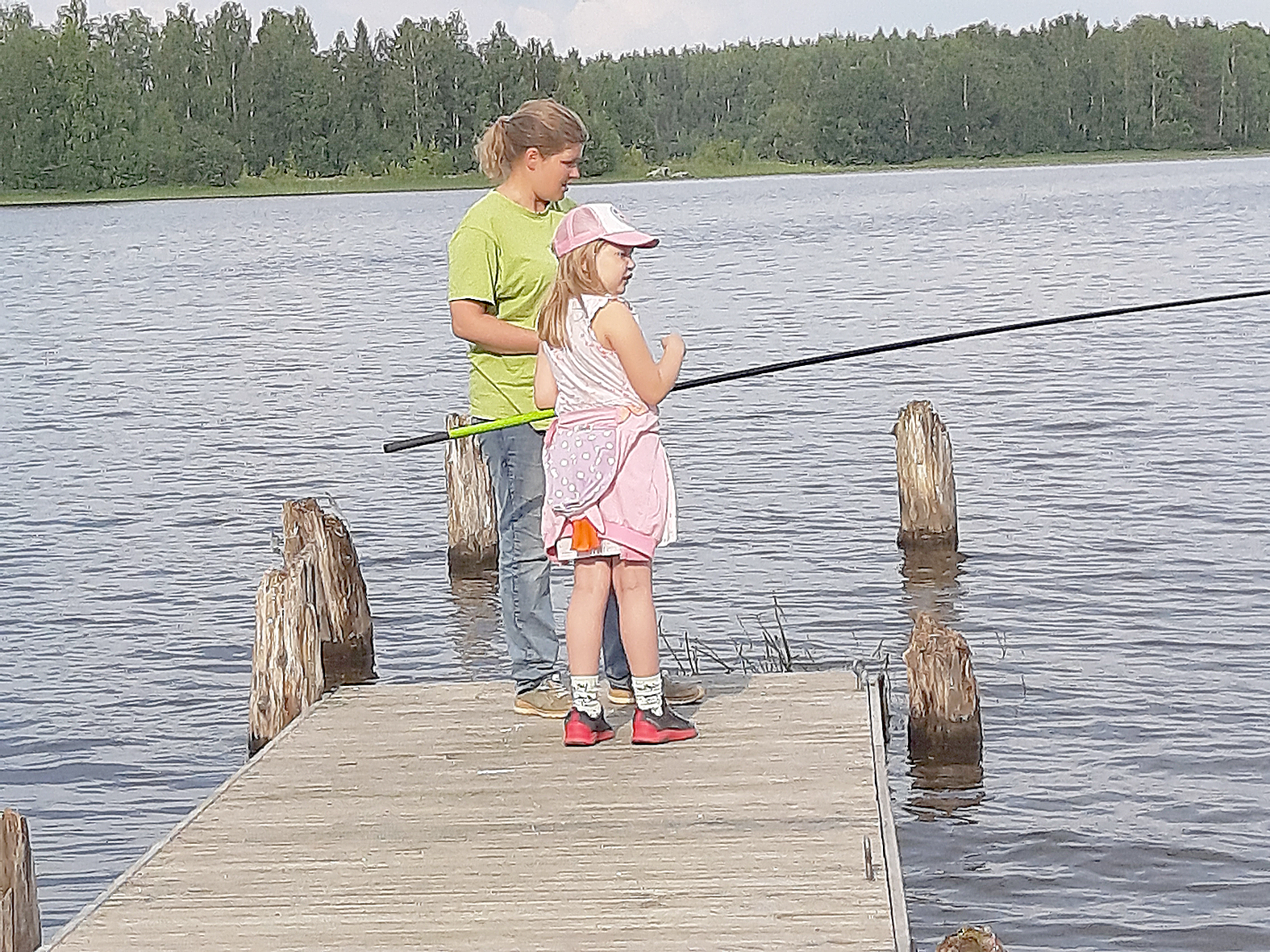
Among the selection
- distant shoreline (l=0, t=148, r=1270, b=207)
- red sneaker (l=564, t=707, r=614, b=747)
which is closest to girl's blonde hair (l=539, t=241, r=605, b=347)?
red sneaker (l=564, t=707, r=614, b=747)

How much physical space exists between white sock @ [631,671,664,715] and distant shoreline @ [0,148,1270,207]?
9582cm

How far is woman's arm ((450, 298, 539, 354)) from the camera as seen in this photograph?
20.2ft

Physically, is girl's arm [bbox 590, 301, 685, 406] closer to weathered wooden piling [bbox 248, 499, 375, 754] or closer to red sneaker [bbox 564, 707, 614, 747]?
red sneaker [bbox 564, 707, 614, 747]

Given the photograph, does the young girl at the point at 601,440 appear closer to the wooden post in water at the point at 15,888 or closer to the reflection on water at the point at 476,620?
the wooden post in water at the point at 15,888

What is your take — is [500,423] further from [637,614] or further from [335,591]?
[335,591]

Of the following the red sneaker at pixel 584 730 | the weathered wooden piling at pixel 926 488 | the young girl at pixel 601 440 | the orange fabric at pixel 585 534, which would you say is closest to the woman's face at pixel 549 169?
the young girl at pixel 601 440

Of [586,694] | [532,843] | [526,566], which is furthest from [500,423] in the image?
[532,843]

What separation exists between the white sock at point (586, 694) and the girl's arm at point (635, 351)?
90 centimetres

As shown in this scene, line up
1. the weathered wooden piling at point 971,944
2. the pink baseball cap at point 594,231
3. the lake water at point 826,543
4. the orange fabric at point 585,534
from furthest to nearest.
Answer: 1. the lake water at point 826,543
2. the orange fabric at point 585,534
3. the pink baseball cap at point 594,231
4. the weathered wooden piling at point 971,944

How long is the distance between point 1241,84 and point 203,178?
69129 mm

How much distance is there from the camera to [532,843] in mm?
5309

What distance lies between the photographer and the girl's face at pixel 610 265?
578 centimetres

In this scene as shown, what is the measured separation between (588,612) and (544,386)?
27.6 inches

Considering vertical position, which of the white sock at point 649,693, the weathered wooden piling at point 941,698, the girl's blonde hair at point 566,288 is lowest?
the weathered wooden piling at point 941,698
